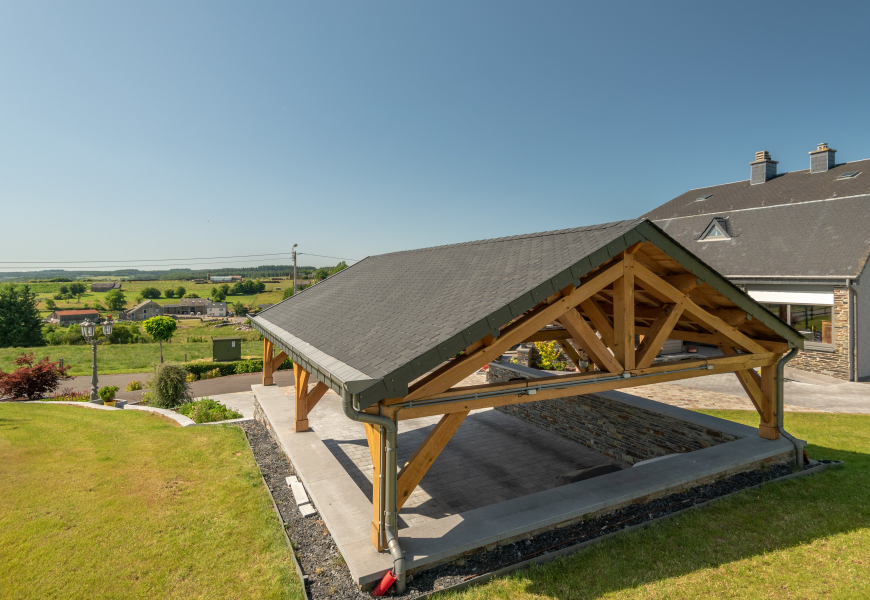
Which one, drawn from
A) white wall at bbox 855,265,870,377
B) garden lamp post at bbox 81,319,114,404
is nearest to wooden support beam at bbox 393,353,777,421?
white wall at bbox 855,265,870,377

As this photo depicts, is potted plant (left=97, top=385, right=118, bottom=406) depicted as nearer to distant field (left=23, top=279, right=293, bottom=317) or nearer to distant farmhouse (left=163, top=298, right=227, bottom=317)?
distant field (left=23, top=279, right=293, bottom=317)

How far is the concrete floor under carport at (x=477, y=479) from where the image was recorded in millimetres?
4871

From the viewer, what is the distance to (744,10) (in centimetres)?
1460

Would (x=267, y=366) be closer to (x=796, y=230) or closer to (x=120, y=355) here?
(x=796, y=230)

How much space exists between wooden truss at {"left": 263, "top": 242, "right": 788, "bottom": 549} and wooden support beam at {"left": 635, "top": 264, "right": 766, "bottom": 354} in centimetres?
1

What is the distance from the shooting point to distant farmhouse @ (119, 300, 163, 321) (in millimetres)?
92188

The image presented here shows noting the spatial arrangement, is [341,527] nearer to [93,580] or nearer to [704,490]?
[93,580]

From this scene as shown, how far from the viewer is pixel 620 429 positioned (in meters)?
8.78

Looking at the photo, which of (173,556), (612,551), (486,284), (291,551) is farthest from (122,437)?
(612,551)

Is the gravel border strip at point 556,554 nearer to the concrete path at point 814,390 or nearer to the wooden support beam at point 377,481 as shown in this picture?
the wooden support beam at point 377,481

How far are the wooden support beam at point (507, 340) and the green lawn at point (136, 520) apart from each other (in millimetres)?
2357

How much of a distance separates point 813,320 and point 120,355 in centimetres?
3789

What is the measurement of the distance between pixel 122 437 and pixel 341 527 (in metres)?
6.92

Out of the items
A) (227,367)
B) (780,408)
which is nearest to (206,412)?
(227,367)
